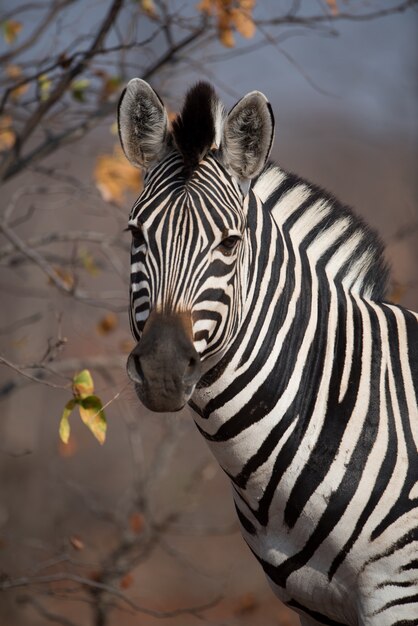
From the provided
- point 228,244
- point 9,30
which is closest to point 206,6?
point 9,30

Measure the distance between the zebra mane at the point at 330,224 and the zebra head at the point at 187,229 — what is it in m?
0.42

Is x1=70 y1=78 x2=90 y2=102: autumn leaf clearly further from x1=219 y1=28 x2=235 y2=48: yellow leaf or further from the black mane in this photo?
the black mane

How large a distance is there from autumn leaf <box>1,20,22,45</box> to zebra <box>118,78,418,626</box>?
274cm

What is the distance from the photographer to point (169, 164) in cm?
369

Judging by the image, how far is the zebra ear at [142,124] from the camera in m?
3.73

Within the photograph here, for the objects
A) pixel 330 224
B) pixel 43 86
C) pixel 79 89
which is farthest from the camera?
pixel 79 89

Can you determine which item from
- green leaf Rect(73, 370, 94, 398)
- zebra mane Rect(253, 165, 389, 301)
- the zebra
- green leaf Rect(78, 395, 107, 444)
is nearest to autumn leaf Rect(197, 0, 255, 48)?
zebra mane Rect(253, 165, 389, 301)

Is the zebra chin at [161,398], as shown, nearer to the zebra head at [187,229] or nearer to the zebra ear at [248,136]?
the zebra head at [187,229]

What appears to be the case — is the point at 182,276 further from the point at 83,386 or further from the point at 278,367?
the point at 83,386

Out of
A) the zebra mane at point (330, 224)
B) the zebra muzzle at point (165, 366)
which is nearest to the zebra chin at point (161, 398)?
the zebra muzzle at point (165, 366)

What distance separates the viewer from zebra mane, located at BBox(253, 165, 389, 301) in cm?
409

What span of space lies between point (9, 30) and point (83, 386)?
3.39 meters

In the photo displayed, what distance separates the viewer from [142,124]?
381 cm

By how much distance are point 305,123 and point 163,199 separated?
5759 centimetres
